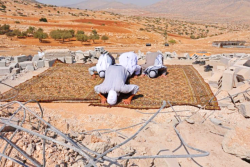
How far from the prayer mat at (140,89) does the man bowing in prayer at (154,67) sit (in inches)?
9.7

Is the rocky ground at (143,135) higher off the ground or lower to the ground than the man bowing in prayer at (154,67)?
lower

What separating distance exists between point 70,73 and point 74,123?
4110 mm

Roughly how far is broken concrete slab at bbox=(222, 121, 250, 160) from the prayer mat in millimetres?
1854

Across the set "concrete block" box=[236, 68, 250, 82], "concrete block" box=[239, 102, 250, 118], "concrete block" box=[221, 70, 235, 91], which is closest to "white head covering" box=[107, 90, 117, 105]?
"concrete block" box=[239, 102, 250, 118]

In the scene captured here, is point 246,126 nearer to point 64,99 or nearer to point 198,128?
point 198,128

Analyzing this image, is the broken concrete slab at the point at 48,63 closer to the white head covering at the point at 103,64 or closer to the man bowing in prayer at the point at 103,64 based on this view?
the man bowing in prayer at the point at 103,64

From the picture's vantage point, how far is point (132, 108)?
568 centimetres

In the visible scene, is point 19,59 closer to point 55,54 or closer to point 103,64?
point 55,54

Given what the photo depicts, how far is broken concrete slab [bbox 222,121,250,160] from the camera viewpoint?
135 inches

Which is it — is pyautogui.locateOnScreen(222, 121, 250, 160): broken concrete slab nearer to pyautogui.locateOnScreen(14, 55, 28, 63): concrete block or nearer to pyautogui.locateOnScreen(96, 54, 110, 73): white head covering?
pyautogui.locateOnScreen(96, 54, 110, 73): white head covering

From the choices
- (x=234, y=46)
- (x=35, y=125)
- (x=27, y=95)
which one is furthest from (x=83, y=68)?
(x=234, y=46)

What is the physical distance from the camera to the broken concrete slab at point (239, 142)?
3.43 metres

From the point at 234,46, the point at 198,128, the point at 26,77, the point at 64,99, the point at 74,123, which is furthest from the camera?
the point at 234,46

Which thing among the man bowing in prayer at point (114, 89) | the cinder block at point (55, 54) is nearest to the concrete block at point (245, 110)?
the man bowing in prayer at point (114, 89)
